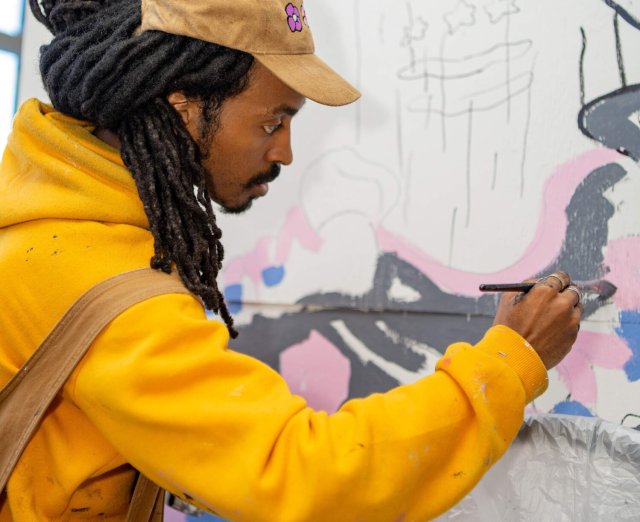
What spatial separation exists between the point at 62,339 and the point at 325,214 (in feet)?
3.08

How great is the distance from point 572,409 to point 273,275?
31.4 inches

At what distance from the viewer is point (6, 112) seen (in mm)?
1824

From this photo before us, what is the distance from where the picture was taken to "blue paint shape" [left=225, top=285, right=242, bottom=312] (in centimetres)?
164

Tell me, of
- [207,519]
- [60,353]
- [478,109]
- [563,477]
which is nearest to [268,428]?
[60,353]

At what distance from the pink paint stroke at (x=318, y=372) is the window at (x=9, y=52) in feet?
3.62

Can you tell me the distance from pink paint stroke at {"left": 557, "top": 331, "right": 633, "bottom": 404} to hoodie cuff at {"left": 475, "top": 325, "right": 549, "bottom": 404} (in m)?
0.57

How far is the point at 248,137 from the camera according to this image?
0.91 meters

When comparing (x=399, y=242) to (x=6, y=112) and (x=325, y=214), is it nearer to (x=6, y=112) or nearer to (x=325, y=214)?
(x=325, y=214)

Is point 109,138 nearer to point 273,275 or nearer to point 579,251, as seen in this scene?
point 273,275

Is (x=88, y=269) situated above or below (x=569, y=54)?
below

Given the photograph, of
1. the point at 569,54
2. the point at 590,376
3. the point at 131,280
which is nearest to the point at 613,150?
the point at 569,54

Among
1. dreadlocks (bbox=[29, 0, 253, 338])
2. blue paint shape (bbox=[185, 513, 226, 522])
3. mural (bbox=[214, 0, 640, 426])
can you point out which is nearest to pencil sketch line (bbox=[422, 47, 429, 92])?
mural (bbox=[214, 0, 640, 426])

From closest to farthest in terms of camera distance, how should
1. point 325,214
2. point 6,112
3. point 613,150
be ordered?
point 613,150, point 325,214, point 6,112

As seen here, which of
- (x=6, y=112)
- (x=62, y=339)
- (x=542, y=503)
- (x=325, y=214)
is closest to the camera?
(x=62, y=339)
